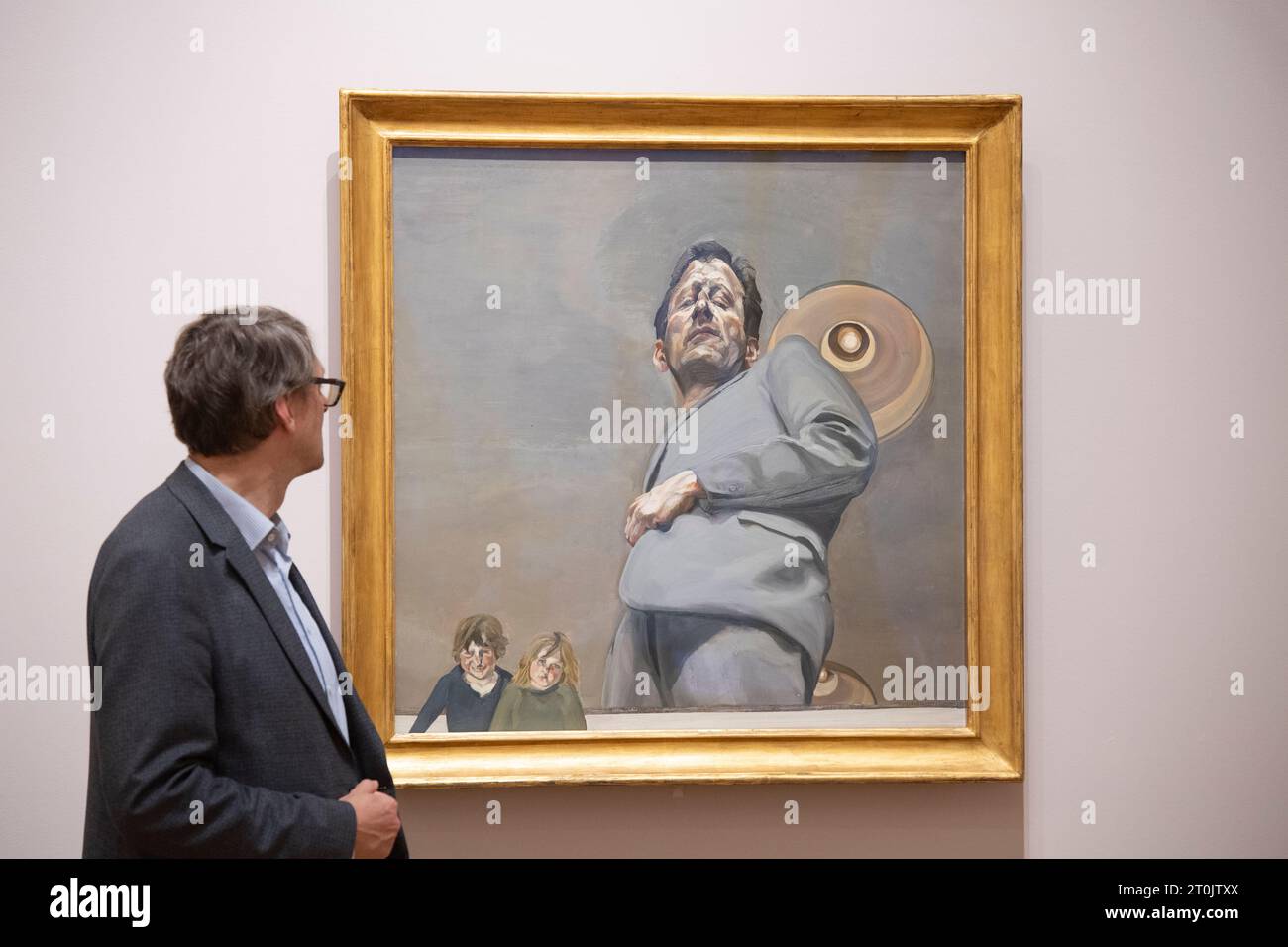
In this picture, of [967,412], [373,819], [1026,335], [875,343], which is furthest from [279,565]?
[1026,335]

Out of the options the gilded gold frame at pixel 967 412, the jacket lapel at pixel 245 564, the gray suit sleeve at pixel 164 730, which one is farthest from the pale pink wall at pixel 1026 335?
the gray suit sleeve at pixel 164 730

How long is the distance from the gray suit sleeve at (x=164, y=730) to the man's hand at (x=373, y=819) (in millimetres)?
99

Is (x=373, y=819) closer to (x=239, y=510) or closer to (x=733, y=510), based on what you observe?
(x=239, y=510)

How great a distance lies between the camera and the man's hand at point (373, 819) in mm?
1408

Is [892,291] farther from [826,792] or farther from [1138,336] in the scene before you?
[826,792]

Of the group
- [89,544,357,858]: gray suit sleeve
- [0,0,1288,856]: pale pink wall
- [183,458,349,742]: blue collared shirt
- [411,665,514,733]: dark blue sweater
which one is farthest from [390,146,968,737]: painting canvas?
[89,544,357,858]: gray suit sleeve

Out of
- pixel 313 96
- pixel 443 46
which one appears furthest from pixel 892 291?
Result: pixel 313 96

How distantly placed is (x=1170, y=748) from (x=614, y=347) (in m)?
1.51

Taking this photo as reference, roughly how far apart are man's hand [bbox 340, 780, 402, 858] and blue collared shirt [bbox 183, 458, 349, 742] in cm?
9

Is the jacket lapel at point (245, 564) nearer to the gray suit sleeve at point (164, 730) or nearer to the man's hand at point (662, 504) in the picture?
the gray suit sleeve at point (164, 730)

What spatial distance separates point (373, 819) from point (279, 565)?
411 mm

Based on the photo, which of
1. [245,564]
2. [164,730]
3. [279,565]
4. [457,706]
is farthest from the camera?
[457,706]

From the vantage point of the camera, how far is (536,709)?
6.72 feet

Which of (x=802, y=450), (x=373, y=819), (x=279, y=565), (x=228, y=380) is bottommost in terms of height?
(x=373, y=819)
